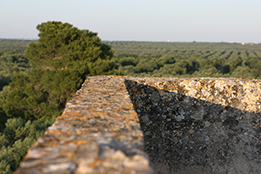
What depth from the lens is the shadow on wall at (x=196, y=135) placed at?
3.82 meters

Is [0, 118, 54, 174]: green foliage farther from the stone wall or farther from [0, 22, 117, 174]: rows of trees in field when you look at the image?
the stone wall

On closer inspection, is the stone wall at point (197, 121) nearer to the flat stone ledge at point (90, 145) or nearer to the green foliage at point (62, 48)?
the flat stone ledge at point (90, 145)

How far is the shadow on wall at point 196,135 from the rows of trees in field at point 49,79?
7470 millimetres

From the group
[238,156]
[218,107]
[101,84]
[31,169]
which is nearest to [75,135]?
[31,169]

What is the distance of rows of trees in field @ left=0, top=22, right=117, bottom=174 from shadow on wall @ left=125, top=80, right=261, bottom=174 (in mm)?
7470

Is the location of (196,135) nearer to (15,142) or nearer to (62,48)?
(15,142)

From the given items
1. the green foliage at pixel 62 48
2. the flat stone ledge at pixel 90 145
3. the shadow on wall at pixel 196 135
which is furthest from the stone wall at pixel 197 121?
the green foliage at pixel 62 48

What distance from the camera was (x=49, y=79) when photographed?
13.2 m

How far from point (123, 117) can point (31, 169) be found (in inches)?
41.6

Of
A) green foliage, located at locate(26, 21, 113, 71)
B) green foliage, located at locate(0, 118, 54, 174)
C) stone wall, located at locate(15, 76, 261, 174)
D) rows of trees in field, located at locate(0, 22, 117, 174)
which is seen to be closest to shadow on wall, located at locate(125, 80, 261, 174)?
stone wall, located at locate(15, 76, 261, 174)

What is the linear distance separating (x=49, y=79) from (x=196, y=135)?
37.7 ft

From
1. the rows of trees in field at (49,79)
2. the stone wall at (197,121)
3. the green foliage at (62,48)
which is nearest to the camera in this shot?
the stone wall at (197,121)

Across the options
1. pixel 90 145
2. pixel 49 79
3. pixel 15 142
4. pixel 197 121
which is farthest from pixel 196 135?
pixel 49 79

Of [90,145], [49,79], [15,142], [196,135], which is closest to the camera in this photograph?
[90,145]
